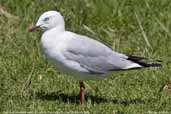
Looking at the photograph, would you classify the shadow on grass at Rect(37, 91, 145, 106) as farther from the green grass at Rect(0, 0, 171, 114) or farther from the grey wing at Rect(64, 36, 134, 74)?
the grey wing at Rect(64, 36, 134, 74)

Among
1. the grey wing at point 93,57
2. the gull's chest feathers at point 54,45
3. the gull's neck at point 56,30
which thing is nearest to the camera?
the gull's chest feathers at point 54,45

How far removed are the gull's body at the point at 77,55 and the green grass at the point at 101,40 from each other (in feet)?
0.91

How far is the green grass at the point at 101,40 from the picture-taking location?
6.75 meters

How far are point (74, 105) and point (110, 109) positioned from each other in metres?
0.38

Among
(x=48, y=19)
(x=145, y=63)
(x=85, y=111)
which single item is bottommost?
(x=85, y=111)

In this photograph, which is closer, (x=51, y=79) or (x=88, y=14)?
(x=51, y=79)

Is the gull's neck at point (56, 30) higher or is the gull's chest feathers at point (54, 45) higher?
the gull's neck at point (56, 30)

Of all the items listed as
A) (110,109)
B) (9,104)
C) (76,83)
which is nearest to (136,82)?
(76,83)

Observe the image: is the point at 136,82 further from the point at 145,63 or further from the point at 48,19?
the point at 48,19

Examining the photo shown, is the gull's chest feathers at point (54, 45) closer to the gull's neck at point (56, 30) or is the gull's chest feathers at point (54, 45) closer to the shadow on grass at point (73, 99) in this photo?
the gull's neck at point (56, 30)

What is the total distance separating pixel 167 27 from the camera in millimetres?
9523

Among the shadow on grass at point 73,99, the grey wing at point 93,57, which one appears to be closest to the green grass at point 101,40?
the shadow on grass at point 73,99

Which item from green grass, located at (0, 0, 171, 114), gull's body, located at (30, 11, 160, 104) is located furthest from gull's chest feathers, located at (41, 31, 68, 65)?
green grass, located at (0, 0, 171, 114)

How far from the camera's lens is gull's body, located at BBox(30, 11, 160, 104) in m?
6.64
